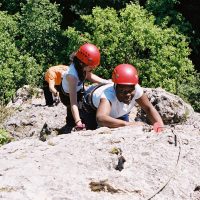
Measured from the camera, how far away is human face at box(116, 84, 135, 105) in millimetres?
5172

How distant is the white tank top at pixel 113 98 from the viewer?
204 inches

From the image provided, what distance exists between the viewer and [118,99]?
5188 millimetres

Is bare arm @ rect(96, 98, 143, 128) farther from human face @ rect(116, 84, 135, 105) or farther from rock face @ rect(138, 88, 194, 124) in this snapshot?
rock face @ rect(138, 88, 194, 124)

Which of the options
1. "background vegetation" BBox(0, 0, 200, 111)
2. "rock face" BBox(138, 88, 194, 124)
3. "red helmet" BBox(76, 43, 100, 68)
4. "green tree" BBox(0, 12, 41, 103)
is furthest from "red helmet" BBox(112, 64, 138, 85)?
"green tree" BBox(0, 12, 41, 103)

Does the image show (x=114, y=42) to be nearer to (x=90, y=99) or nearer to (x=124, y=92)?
(x=90, y=99)

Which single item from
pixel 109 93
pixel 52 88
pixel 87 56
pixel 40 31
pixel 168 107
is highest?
pixel 40 31

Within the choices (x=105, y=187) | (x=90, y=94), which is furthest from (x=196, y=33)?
(x=105, y=187)

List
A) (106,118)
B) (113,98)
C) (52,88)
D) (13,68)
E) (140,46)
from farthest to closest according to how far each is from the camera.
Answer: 1. (13,68)
2. (140,46)
3. (52,88)
4. (113,98)
5. (106,118)

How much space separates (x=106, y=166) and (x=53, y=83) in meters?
7.53

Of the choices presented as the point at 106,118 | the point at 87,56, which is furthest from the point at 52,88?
the point at 106,118

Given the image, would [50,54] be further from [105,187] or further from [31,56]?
[105,187]

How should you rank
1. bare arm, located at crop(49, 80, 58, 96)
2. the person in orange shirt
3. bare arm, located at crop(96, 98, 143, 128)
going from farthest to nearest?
the person in orange shirt < bare arm, located at crop(49, 80, 58, 96) < bare arm, located at crop(96, 98, 143, 128)

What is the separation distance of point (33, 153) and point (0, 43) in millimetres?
23656

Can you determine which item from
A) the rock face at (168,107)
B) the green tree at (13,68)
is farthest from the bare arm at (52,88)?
the green tree at (13,68)
